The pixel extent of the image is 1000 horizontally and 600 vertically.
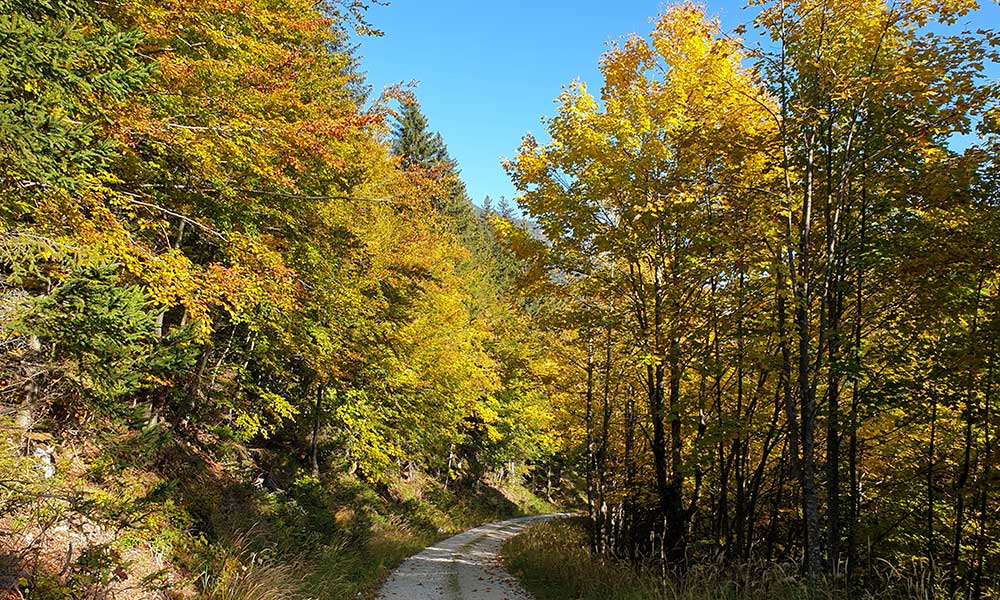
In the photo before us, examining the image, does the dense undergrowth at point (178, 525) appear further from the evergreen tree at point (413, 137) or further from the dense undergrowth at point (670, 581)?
the evergreen tree at point (413, 137)

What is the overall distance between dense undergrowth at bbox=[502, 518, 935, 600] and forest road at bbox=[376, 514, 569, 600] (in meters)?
0.48

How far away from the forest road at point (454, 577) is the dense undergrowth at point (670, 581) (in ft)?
1.59

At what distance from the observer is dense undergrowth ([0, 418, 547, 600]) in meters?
5.30

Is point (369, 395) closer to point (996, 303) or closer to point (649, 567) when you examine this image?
point (649, 567)

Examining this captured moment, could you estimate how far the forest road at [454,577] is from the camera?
32.8ft

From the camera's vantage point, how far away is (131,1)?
5816 mm

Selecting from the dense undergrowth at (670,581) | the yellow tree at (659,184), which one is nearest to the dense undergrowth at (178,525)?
the dense undergrowth at (670,581)

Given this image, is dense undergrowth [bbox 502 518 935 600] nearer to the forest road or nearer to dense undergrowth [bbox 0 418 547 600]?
the forest road

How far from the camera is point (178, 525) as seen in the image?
7938mm

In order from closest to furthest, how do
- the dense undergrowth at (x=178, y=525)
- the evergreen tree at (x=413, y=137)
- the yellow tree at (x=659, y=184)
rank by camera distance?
1. the dense undergrowth at (x=178, y=525)
2. the yellow tree at (x=659, y=184)
3. the evergreen tree at (x=413, y=137)

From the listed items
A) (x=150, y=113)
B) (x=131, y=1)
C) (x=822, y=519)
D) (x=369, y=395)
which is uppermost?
(x=131, y=1)

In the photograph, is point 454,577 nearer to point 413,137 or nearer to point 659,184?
point 659,184

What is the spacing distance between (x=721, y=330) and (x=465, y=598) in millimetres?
6884

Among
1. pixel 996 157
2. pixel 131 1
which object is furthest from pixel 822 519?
pixel 131 1
